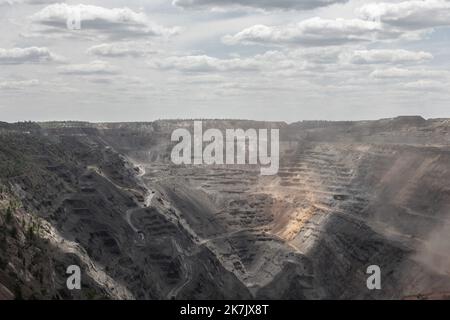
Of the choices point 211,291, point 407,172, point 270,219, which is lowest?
point 211,291

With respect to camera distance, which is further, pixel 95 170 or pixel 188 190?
pixel 188 190

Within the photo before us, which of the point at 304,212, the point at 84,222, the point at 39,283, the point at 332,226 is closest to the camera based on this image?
the point at 39,283

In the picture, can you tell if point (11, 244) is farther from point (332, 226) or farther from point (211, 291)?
point (332, 226)

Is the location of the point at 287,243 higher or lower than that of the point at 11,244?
lower

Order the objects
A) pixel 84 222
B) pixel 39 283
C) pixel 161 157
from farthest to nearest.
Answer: pixel 161 157
pixel 84 222
pixel 39 283

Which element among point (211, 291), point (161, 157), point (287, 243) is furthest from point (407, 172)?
point (161, 157)

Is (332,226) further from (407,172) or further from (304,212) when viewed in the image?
(407,172)

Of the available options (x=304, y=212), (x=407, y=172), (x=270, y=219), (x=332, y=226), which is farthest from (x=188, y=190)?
(x=407, y=172)
